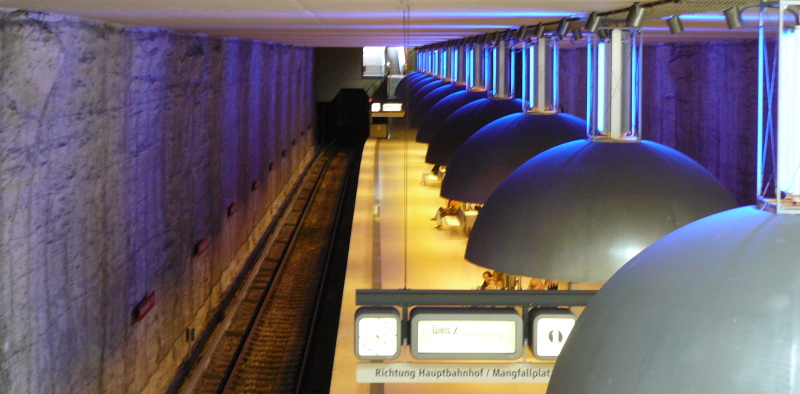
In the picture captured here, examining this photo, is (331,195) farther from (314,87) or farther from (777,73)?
(777,73)

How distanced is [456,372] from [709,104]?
8074mm

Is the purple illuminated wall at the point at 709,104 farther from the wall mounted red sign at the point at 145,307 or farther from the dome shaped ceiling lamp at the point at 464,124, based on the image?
the wall mounted red sign at the point at 145,307

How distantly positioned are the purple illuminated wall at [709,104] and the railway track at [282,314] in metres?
4.85

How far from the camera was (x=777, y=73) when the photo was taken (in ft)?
6.06

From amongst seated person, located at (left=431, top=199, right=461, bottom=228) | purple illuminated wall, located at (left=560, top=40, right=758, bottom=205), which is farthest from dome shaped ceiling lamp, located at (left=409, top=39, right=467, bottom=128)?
purple illuminated wall, located at (left=560, top=40, right=758, bottom=205)

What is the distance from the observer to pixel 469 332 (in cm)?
420

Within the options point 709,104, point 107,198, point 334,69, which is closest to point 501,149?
point 107,198

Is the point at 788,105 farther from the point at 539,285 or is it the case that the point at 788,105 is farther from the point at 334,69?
the point at 334,69

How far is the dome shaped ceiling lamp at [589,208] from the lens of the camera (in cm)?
284

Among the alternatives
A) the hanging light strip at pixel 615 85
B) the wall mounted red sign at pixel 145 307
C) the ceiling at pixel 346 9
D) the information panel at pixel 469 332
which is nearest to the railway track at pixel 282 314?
the wall mounted red sign at pixel 145 307

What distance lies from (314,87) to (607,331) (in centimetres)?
3200

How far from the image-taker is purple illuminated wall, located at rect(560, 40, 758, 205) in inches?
430

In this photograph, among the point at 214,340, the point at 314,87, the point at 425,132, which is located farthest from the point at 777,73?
the point at 314,87

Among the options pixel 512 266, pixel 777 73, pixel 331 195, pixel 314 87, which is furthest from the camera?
pixel 314 87
